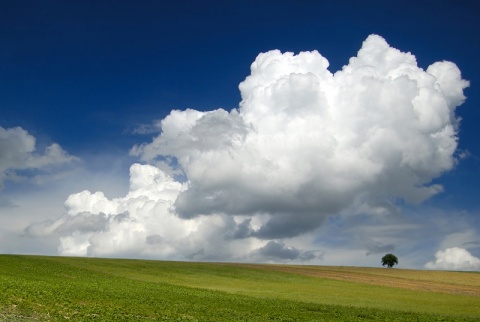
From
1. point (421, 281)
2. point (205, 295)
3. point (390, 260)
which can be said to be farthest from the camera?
point (390, 260)

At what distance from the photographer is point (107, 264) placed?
94.0m

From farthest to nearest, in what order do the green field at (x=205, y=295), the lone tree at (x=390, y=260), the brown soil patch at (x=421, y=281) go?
the lone tree at (x=390, y=260) < the brown soil patch at (x=421, y=281) < the green field at (x=205, y=295)

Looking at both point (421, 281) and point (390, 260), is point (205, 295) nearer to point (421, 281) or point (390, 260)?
point (421, 281)

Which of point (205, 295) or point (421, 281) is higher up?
point (421, 281)

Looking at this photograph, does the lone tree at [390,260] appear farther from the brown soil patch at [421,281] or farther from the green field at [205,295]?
the green field at [205,295]

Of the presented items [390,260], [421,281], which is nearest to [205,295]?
[421,281]

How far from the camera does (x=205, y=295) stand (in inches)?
2227

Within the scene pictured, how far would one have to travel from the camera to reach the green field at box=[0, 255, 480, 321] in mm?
39375

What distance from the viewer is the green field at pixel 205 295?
129 feet

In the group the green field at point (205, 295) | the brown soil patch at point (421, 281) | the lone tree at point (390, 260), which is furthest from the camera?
the lone tree at point (390, 260)

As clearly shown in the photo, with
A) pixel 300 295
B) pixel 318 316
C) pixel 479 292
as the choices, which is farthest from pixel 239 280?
pixel 318 316

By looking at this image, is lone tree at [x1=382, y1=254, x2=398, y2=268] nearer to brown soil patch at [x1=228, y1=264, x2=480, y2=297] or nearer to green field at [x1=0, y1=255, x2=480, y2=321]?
brown soil patch at [x1=228, y1=264, x2=480, y2=297]

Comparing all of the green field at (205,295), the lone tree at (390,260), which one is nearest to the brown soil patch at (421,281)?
the green field at (205,295)

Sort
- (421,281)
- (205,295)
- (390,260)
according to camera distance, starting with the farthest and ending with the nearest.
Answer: (390,260), (421,281), (205,295)
